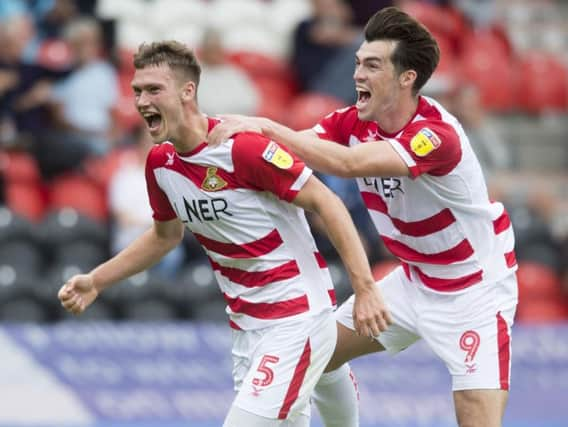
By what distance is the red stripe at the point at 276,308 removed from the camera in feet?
17.8

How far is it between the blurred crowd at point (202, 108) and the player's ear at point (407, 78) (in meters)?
4.07

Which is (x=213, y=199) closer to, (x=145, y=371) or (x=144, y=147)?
(x=145, y=371)

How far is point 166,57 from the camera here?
211 inches

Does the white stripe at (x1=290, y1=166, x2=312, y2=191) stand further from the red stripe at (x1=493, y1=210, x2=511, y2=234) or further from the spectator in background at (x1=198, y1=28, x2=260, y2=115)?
the spectator in background at (x1=198, y1=28, x2=260, y2=115)

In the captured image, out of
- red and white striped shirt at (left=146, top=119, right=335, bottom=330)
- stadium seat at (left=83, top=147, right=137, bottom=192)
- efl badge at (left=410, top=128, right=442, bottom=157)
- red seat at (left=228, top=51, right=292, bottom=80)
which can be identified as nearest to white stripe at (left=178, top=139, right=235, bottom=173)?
red and white striped shirt at (left=146, top=119, right=335, bottom=330)

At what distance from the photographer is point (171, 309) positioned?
9531 mm

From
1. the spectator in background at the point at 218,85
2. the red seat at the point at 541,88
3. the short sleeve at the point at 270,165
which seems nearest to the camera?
the short sleeve at the point at 270,165

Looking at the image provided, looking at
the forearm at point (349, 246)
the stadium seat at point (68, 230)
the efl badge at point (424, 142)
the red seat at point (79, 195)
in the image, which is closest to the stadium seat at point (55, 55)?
the red seat at point (79, 195)

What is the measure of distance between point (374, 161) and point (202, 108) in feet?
18.0

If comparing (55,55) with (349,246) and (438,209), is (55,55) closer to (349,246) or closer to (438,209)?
(438,209)

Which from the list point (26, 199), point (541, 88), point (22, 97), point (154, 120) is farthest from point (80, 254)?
point (541, 88)

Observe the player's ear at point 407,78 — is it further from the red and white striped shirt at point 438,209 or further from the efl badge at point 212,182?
the efl badge at point 212,182

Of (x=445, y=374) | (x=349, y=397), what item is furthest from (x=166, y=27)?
(x=349, y=397)

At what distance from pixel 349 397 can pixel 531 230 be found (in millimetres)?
4902
